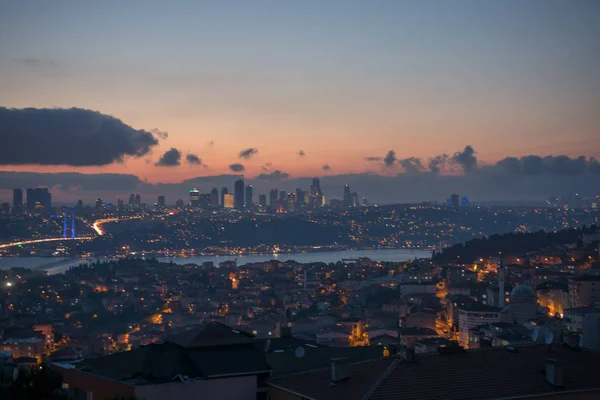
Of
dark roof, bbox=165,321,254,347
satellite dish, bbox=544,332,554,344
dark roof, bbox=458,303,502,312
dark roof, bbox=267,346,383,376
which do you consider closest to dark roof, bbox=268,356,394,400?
dark roof, bbox=267,346,383,376

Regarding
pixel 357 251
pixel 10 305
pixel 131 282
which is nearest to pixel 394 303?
pixel 10 305

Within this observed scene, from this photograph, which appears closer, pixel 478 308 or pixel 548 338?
→ pixel 548 338

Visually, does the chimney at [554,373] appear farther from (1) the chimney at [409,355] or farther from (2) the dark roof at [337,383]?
(2) the dark roof at [337,383]

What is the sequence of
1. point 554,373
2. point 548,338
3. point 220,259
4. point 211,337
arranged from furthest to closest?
point 220,259, point 211,337, point 548,338, point 554,373

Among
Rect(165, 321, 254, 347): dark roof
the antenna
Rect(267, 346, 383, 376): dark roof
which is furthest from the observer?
the antenna

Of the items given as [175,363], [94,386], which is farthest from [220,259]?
[175,363]

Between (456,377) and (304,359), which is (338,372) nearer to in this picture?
(456,377)

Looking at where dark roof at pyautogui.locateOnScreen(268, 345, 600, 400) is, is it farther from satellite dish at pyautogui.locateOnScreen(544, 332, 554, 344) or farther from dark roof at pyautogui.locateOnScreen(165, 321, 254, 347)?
dark roof at pyautogui.locateOnScreen(165, 321, 254, 347)
